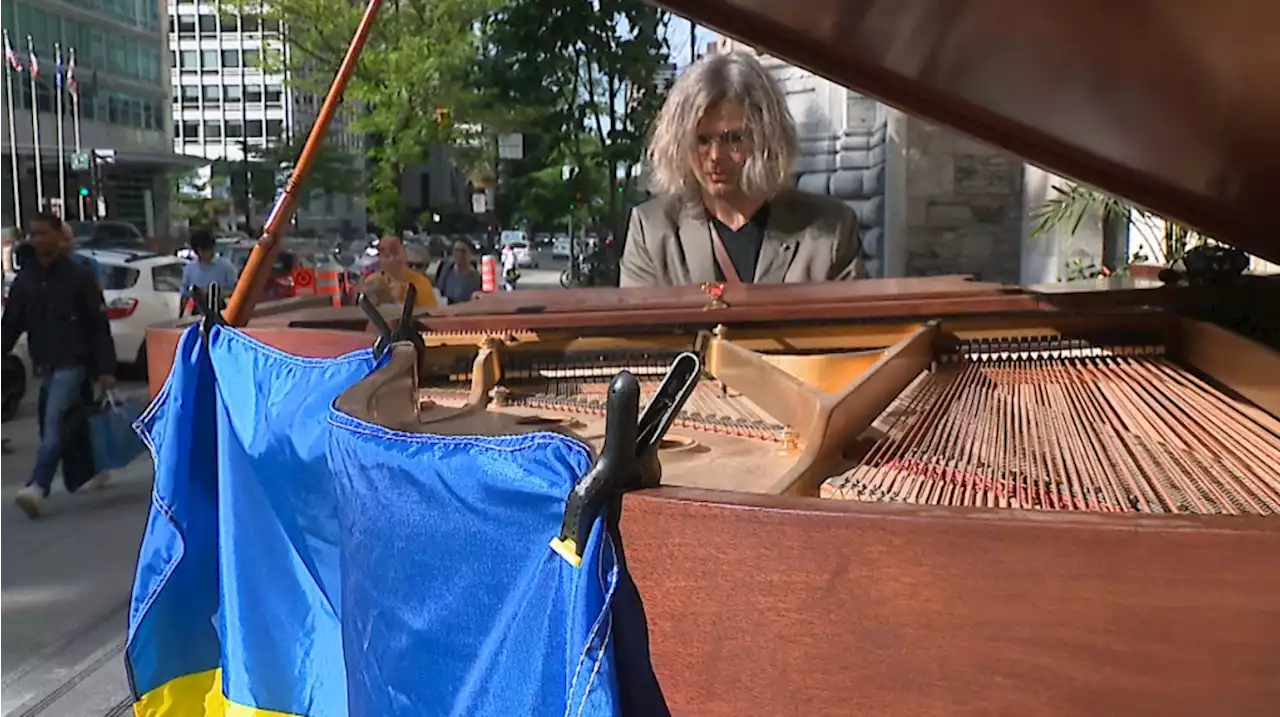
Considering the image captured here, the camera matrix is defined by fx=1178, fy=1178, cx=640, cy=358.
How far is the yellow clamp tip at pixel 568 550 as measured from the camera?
3.58 ft

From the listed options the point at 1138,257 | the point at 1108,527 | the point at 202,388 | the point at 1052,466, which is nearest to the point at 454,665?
the point at 1108,527

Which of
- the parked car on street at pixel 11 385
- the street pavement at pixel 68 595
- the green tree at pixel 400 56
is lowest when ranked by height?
the street pavement at pixel 68 595

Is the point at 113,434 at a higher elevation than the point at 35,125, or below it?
below

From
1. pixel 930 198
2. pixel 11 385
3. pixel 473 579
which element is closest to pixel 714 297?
pixel 473 579

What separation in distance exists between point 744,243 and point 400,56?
2175cm

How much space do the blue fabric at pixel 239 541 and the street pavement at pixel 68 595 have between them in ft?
5.10

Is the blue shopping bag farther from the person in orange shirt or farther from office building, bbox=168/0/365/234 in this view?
office building, bbox=168/0/365/234

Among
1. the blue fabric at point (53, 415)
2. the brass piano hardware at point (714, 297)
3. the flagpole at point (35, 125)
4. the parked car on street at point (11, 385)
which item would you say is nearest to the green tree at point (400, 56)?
the flagpole at point (35, 125)

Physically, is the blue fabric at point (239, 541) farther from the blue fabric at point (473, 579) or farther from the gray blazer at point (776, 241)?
the gray blazer at point (776, 241)

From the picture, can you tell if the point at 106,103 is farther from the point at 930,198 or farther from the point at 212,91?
the point at 930,198

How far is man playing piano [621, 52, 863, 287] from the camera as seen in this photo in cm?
347

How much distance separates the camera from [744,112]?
3.46 metres

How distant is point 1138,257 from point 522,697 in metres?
6.78

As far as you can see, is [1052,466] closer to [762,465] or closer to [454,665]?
[762,465]
